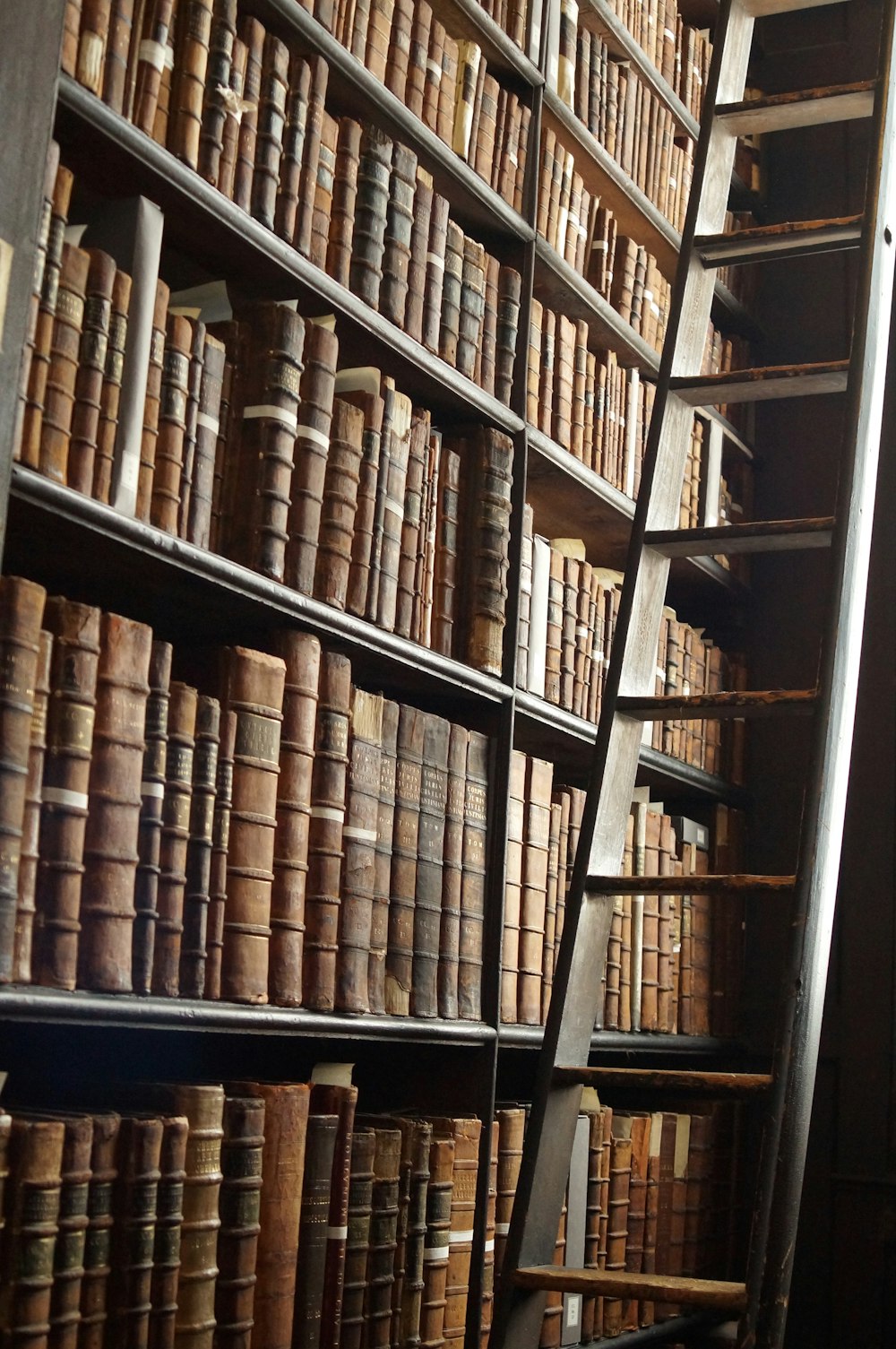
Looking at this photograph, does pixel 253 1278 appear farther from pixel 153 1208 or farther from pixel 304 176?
pixel 304 176

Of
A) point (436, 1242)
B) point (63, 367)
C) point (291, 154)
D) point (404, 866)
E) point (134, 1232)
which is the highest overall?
point (291, 154)

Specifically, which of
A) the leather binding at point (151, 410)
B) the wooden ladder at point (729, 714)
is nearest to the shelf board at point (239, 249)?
the leather binding at point (151, 410)

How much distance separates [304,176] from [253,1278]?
134cm

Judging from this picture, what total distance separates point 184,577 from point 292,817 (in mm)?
314

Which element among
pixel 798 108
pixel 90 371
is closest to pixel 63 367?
pixel 90 371

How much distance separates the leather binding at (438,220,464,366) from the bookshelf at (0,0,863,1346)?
0.05 meters

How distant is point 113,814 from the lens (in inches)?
63.2

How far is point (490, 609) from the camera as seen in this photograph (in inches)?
91.0

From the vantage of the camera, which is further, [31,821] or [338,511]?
[338,511]

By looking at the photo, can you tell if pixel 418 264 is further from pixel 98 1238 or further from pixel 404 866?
pixel 98 1238

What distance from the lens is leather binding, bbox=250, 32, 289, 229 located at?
193 centimetres

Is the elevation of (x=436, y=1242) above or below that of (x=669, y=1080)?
below

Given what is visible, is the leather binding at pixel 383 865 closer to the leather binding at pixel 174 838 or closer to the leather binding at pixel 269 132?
the leather binding at pixel 174 838

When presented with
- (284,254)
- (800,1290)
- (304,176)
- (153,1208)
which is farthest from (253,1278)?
(800,1290)
